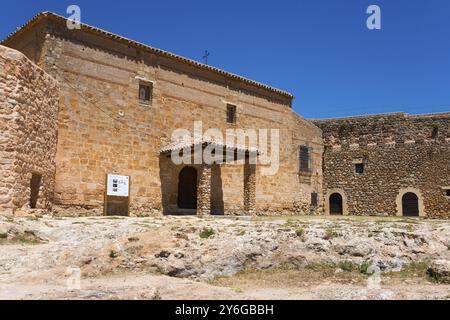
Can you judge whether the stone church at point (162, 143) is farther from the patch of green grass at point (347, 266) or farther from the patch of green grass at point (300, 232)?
the patch of green grass at point (347, 266)

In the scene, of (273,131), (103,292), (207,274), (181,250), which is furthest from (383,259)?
(273,131)

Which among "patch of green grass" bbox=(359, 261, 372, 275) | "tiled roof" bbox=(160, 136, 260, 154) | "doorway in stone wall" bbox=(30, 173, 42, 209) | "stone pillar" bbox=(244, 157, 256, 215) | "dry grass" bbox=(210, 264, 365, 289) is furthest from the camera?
"stone pillar" bbox=(244, 157, 256, 215)

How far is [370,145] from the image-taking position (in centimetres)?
2530

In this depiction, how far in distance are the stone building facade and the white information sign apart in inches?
11.5

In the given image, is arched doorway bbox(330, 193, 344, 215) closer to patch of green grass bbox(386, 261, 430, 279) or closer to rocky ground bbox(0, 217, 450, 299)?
rocky ground bbox(0, 217, 450, 299)

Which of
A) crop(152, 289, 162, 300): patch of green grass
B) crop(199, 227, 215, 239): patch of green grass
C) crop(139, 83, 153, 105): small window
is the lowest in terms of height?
crop(152, 289, 162, 300): patch of green grass

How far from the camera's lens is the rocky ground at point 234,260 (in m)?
7.57

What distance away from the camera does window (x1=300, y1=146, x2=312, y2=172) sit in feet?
78.6

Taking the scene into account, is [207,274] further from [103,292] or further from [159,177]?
[159,177]

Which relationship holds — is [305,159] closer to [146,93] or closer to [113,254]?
[146,93]

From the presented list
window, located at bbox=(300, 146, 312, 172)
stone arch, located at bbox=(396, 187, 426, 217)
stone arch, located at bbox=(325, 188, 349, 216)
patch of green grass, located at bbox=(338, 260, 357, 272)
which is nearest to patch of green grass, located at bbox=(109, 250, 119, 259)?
patch of green grass, located at bbox=(338, 260, 357, 272)

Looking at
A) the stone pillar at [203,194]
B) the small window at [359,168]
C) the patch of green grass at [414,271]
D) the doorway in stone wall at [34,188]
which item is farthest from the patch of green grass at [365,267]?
the small window at [359,168]

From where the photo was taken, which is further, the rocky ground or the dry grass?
the dry grass

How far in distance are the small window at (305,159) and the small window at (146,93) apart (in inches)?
379
